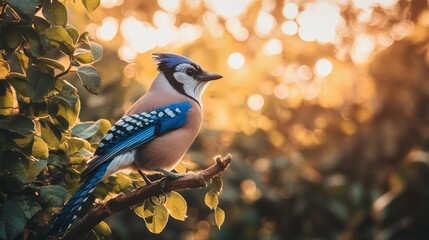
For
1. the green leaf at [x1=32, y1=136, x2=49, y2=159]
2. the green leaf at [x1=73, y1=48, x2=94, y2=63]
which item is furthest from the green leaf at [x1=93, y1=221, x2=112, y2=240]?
the green leaf at [x1=73, y1=48, x2=94, y2=63]

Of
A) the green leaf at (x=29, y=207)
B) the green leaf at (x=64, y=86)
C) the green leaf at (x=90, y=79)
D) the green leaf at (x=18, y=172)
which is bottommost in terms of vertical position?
the green leaf at (x=29, y=207)

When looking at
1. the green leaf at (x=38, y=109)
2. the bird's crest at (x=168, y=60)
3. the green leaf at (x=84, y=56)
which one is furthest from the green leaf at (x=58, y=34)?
the bird's crest at (x=168, y=60)

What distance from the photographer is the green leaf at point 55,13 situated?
98.2 inches

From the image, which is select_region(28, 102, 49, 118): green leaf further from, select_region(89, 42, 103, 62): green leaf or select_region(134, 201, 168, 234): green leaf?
select_region(134, 201, 168, 234): green leaf

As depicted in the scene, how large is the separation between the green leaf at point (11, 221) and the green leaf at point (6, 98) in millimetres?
322

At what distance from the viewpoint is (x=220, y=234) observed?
625cm

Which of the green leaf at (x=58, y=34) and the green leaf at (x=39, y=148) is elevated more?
the green leaf at (x=58, y=34)

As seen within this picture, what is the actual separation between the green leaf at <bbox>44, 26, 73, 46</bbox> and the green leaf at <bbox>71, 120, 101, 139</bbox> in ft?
1.59

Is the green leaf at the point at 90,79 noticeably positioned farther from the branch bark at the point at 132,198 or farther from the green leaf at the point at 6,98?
the branch bark at the point at 132,198

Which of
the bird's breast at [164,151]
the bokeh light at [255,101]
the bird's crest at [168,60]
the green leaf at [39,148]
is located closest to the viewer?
the green leaf at [39,148]

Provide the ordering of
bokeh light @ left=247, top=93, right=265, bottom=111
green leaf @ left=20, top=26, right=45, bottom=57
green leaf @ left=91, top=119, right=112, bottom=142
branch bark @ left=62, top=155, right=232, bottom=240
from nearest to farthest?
green leaf @ left=20, top=26, right=45, bottom=57 < branch bark @ left=62, top=155, right=232, bottom=240 < green leaf @ left=91, top=119, right=112, bottom=142 < bokeh light @ left=247, top=93, right=265, bottom=111

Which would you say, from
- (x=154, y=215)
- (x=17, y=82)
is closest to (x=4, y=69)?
(x=17, y=82)

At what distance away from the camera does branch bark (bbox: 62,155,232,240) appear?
2682 millimetres

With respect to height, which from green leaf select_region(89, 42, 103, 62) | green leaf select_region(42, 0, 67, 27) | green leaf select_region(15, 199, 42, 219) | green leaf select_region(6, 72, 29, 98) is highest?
green leaf select_region(42, 0, 67, 27)
